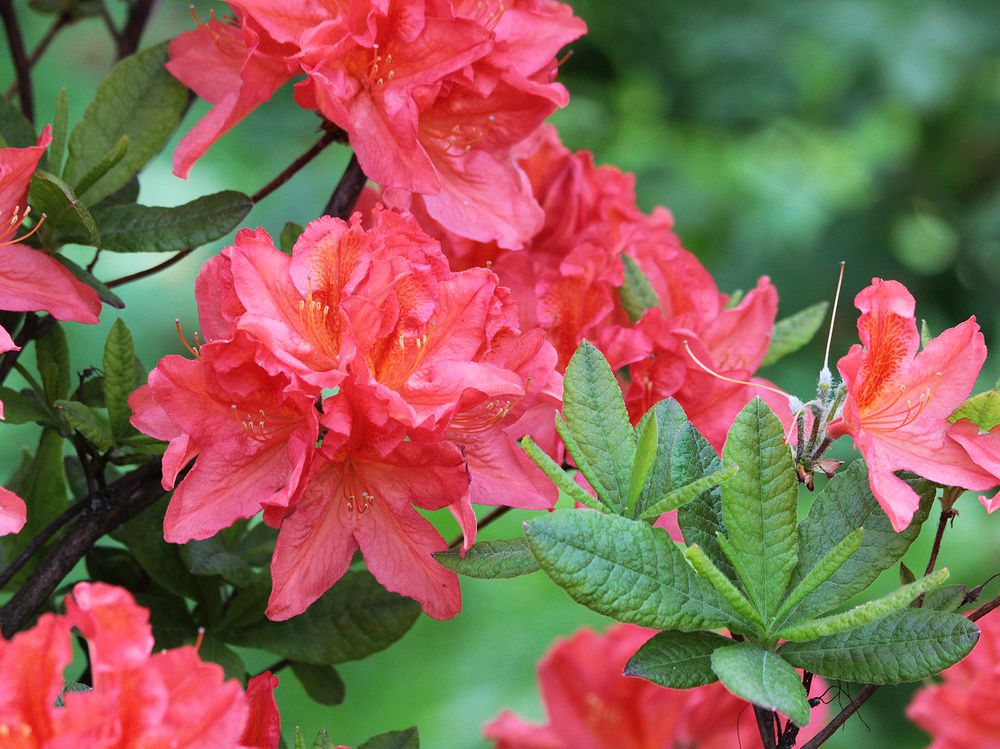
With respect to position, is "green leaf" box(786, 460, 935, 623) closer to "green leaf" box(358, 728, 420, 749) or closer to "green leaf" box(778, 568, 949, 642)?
"green leaf" box(778, 568, 949, 642)

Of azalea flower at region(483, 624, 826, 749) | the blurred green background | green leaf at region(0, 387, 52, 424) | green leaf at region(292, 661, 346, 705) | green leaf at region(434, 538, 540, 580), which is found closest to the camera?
green leaf at region(434, 538, 540, 580)

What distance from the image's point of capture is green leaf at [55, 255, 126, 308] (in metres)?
0.64

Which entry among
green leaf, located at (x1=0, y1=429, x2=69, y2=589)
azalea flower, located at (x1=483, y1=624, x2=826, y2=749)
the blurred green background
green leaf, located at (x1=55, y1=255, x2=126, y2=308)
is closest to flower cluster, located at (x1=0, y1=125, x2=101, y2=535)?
green leaf, located at (x1=55, y1=255, x2=126, y2=308)

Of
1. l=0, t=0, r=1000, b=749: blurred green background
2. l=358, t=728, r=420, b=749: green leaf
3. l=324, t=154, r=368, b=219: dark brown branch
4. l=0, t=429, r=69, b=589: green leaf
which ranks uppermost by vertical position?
l=324, t=154, r=368, b=219: dark brown branch

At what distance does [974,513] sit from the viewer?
1730 millimetres

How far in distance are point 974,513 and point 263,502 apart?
1428 mm

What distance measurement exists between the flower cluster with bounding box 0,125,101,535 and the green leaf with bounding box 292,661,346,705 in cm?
27

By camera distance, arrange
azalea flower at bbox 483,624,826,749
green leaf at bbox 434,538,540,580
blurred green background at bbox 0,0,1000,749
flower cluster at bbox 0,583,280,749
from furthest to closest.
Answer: blurred green background at bbox 0,0,1000,749 < azalea flower at bbox 483,624,826,749 < green leaf at bbox 434,538,540,580 < flower cluster at bbox 0,583,280,749

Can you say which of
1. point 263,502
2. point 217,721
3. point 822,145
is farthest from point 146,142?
point 822,145

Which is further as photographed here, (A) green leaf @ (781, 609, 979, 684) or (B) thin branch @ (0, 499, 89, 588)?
(B) thin branch @ (0, 499, 89, 588)

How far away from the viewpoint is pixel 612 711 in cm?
90

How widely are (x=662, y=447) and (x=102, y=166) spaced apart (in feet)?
1.08

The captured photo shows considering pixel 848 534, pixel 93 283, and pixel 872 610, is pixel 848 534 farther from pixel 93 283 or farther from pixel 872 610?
pixel 93 283

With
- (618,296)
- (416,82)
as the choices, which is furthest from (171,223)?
(618,296)
